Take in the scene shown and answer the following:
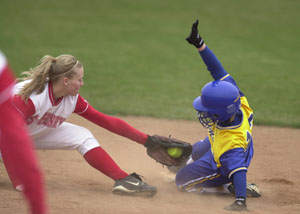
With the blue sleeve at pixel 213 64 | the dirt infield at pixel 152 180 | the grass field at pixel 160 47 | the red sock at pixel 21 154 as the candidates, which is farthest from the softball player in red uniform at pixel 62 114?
the grass field at pixel 160 47

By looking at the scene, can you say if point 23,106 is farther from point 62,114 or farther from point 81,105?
point 81,105

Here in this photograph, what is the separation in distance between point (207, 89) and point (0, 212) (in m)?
2.00

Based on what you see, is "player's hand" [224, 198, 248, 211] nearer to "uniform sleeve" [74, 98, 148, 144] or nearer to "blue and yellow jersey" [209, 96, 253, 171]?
"blue and yellow jersey" [209, 96, 253, 171]

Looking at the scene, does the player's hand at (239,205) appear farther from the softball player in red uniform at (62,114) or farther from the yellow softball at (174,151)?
the yellow softball at (174,151)

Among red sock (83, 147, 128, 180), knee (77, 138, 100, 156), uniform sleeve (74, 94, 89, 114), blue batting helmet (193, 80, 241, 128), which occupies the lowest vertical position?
red sock (83, 147, 128, 180)

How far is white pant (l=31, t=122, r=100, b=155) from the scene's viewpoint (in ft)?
15.0

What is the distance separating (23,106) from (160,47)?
903cm

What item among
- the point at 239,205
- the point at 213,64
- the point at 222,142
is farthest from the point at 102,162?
the point at 213,64

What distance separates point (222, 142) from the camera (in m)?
4.43

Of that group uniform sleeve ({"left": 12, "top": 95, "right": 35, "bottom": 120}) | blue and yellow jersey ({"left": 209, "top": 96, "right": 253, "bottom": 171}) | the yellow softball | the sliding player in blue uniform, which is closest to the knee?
uniform sleeve ({"left": 12, "top": 95, "right": 35, "bottom": 120})

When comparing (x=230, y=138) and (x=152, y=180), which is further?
(x=152, y=180)

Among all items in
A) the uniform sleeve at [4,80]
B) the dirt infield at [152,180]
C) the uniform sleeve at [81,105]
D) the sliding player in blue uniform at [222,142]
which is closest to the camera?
the uniform sleeve at [4,80]

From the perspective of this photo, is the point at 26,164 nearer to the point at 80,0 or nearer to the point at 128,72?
the point at 128,72

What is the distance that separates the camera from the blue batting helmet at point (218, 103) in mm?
4293
